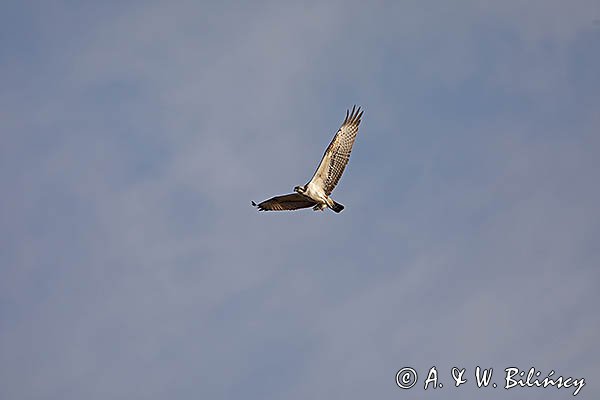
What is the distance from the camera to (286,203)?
41.7m

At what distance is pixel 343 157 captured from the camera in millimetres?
39875

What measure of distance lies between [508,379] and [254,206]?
15.5m

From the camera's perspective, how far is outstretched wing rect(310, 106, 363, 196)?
39.3m

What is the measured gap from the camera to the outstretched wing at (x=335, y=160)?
39312mm

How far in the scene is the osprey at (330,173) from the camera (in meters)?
39.1

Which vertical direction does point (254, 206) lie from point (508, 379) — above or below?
above

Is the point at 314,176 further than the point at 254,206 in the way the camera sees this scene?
No

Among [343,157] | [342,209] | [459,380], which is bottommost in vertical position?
[459,380]

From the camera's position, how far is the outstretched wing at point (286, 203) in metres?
40.3

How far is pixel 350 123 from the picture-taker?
40906 millimetres

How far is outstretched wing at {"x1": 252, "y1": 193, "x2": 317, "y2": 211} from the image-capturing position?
40281 mm

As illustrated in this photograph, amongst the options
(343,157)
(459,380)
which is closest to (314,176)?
(343,157)

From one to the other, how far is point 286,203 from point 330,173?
343cm

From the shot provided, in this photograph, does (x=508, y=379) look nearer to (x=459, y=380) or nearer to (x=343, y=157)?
(x=459, y=380)
